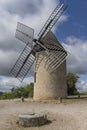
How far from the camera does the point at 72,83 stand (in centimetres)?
5103

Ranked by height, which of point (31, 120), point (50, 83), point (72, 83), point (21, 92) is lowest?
point (31, 120)

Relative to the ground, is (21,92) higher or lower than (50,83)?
higher

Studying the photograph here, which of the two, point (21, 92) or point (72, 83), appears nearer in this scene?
point (72, 83)

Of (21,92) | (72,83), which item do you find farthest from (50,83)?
(21,92)

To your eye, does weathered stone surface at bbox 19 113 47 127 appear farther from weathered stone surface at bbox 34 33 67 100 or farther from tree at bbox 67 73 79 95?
tree at bbox 67 73 79 95

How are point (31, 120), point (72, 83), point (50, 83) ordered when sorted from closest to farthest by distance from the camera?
point (31, 120) → point (50, 83) → point (72, 83)

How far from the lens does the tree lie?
50.7 m

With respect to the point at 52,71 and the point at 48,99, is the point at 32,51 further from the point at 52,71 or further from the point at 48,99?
the point at 48,99

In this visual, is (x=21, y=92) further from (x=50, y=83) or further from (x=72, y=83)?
(x=50, y=83)

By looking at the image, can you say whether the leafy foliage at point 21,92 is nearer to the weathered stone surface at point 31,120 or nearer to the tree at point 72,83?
the tree at point 72,83

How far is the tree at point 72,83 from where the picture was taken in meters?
50.7

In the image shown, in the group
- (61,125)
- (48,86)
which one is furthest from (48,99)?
(61,125)

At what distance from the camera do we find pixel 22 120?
16.6 metres

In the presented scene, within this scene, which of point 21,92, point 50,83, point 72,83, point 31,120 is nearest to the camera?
point 31,120
